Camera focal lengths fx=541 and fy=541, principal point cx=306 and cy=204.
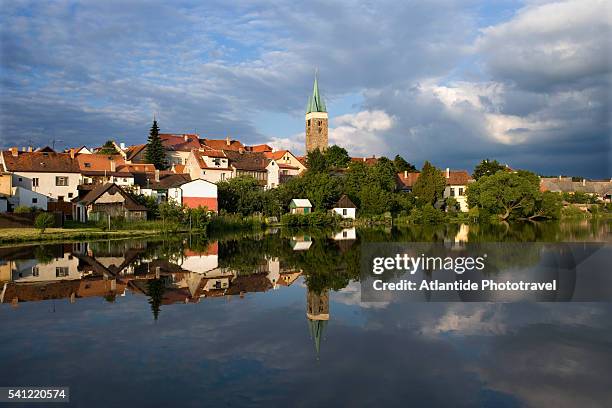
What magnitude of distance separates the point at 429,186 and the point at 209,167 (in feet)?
94.4

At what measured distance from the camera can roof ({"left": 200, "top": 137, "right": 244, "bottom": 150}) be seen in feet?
311

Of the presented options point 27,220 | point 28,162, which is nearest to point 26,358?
point 27,220

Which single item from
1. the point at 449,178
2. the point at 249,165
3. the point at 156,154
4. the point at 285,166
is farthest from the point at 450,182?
the point at 156,154

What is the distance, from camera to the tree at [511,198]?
6544 cm

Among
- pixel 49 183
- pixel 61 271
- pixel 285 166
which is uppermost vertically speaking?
pixel 285 166

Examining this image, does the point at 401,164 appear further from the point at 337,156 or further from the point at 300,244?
the point at 300,244

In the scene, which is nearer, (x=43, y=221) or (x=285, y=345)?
(x=285, y=345)

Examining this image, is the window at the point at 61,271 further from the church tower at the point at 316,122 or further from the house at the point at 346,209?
the church tower at the point at 316,122

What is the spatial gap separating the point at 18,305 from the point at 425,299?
11777mm

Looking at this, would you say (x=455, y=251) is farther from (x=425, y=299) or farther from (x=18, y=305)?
(x=18, y=305)

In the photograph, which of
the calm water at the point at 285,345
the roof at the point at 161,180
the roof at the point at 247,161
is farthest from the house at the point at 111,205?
the calm water at the point at 285,345

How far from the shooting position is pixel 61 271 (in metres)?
21.2

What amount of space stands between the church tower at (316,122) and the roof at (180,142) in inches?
1333

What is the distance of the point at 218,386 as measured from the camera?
8.99 metres
